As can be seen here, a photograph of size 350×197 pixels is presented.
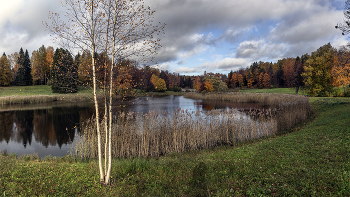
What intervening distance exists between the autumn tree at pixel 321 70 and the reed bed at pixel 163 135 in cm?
2800

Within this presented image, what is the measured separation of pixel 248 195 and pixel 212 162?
2.43 metres

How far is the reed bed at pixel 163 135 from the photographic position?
9.35 metres

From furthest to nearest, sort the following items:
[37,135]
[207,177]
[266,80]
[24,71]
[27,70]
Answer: [266,80] < [27,70] < [24,71] < [37,135] < [207,177]

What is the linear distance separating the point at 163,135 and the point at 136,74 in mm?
5064

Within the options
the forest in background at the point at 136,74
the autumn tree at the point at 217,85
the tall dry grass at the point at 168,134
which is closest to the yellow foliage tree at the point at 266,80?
the forest in background at the point at 136,74

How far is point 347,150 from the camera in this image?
619 centimetres

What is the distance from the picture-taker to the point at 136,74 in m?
5.96

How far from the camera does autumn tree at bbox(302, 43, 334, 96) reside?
30.2 metres

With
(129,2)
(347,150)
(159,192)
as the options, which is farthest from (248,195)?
(129,2)

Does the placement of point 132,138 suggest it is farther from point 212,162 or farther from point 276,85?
point 276,85

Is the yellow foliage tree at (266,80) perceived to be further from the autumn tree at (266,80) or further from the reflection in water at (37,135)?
the reflection in water at (37,135)

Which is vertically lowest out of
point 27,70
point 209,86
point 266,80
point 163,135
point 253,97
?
point 163,135

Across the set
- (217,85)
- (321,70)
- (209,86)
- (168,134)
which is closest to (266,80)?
(217,85)

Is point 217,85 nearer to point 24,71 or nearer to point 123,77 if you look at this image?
point 123,77
